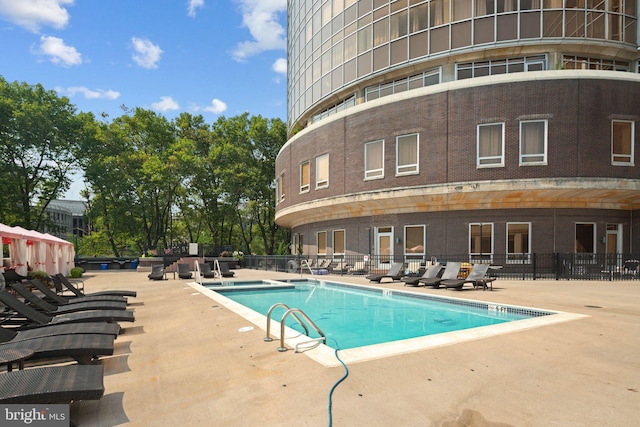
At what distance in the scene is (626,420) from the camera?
12.1 ft

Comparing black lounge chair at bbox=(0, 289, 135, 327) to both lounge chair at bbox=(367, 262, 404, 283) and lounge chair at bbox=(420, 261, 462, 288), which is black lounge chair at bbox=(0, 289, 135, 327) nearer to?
lounge chair at bbox=(420, 261, 462, 288)

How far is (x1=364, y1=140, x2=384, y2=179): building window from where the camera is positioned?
2470cm

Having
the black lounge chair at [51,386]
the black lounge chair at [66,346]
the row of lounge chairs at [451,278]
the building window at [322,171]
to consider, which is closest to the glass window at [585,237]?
the row of lounge chairs at [451,278]

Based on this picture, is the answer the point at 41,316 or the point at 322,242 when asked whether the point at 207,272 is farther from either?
the point at 41,316

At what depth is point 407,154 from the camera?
23.7 metres

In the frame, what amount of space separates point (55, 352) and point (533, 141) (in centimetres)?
2299

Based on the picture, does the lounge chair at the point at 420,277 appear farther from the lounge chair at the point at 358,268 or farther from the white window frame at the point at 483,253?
the lounge chair at the point at 358,268

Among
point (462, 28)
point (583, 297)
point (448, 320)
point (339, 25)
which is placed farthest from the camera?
point (339, 25)

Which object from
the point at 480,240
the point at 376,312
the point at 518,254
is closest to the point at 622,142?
the point at 518,254

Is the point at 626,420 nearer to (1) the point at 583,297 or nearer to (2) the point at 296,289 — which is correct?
(1) the point at 583,297

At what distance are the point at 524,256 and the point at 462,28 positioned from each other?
14177mm

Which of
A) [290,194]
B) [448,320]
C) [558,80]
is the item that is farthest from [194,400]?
[290,194]

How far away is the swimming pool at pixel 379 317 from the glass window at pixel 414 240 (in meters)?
8.63

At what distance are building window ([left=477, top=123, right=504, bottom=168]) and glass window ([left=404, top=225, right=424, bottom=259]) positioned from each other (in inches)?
220
